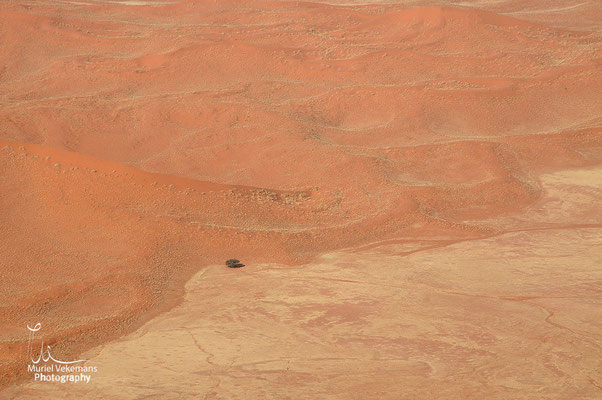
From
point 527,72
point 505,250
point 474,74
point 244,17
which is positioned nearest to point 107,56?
point 244,17

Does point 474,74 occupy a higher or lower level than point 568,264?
higher

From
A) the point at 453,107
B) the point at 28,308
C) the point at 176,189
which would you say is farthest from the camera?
the point at 453,107

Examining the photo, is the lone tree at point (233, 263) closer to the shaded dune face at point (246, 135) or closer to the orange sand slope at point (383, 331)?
the orange sand slope at point (383, 331)

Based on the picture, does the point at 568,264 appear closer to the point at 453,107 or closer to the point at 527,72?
the point at 453,107
